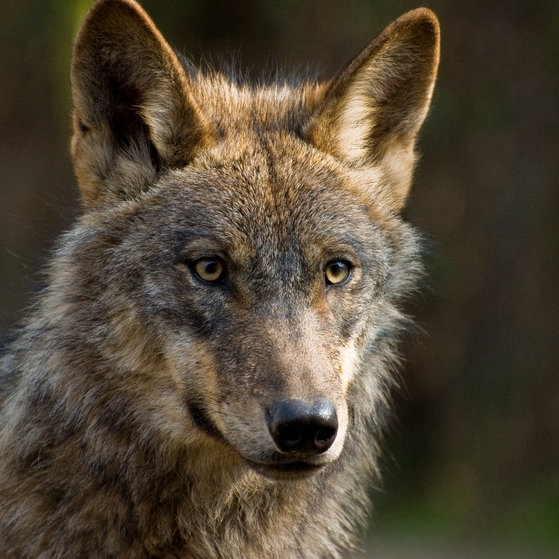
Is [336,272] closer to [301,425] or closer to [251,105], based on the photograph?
[301,425]

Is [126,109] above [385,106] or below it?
below

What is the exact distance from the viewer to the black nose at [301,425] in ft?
13.5

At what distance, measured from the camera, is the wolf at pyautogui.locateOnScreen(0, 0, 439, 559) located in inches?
181

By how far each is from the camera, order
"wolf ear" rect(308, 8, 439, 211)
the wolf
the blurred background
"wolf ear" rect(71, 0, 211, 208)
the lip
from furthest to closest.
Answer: the blurred background, "wolf ear" rect(308, 8, 439, 211), "wolf ear" rect(71, 0, 211, 208), the wolf, the lip

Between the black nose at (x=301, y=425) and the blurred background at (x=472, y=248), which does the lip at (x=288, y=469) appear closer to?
the black nose at (x=301, y=425)

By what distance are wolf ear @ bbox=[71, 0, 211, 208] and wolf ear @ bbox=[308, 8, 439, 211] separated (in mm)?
717

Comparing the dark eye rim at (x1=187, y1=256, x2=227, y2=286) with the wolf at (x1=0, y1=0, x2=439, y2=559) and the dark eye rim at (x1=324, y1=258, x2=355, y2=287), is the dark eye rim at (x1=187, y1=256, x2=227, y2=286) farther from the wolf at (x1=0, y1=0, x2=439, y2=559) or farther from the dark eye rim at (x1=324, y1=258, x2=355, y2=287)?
the dark eye rim at (x1=324, y1=258, x2=355, y2=287)

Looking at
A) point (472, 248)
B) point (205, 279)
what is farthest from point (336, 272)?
point (472, 248)

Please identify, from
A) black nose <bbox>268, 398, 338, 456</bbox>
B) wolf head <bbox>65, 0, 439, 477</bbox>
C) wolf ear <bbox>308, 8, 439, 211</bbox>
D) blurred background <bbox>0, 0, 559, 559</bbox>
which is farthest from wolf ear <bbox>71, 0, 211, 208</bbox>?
blurred background <bbox>0, 0, 559, 559</bbox>

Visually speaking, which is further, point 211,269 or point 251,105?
point 251,105

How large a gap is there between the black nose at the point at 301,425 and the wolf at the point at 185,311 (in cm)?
13

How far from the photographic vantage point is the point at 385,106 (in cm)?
548

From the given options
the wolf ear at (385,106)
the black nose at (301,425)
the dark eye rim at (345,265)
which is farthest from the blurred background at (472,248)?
the black nose at (301,425)

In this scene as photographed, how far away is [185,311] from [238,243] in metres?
0.38
